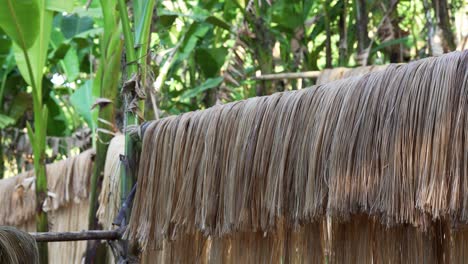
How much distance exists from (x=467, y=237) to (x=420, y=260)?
0.32 feet

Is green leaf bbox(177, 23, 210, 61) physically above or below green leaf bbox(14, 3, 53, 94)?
above

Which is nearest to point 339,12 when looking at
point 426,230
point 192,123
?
point 192,123

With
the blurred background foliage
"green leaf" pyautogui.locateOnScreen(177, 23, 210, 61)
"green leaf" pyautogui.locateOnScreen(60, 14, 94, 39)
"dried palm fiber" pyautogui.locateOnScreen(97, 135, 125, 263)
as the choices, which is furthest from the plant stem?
"green leaf" pyautogui.locateOnScreen(60, 14, 94, 39)

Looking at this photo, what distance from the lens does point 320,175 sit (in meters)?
1.55

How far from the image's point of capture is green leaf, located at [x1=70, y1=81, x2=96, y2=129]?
11.1 ft

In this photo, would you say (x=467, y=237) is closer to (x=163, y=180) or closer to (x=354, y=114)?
(x=354, y=114)

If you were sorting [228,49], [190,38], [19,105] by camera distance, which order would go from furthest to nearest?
1. [19,105]
2. [228,49]
3. [190,38]

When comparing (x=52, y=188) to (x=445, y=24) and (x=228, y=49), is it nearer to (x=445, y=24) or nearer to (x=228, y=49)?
(x=228, y=49)

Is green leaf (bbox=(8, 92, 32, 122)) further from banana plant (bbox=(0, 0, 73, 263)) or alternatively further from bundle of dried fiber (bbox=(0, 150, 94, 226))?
banana plant (bbox=(0, 0, 73, 263))

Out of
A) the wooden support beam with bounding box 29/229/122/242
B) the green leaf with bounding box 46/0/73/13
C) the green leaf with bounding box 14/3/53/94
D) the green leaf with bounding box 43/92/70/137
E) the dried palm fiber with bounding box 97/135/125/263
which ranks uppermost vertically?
the green leaf with bounding box 46/0/73/13

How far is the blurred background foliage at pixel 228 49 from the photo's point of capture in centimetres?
320

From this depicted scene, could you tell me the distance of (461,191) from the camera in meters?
1.31

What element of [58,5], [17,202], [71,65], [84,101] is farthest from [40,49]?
[71,65]

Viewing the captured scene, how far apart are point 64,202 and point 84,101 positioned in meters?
0.71
